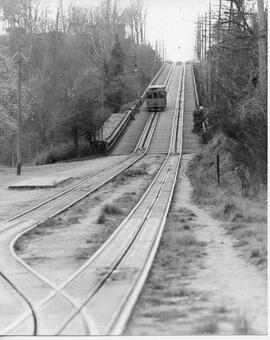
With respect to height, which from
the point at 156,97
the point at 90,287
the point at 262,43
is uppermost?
the point at 262,43

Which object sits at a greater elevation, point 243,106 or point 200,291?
point 243,106

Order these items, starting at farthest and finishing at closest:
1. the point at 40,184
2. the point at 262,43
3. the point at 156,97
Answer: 1. the point at 156,97
2. the point at 40,184
3. the point at 262,43

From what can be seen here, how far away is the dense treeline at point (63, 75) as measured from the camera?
154ft

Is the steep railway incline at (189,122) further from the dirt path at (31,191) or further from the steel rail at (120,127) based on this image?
the dirt path at (31,191)

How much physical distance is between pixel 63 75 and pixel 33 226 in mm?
67903

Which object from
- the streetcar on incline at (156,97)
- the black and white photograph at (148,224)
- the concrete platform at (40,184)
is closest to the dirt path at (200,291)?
the black and white photograph at (148,224)

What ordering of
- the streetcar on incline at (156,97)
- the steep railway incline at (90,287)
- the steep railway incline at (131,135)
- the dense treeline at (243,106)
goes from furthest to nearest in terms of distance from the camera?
1. the streetcar on incline at (156,97)
2. the steep railway incline at (131,135)
3. the dense treeline at (243,106)
4. the steep railway incline at (90,287)

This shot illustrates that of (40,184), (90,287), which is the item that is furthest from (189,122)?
(90,287)

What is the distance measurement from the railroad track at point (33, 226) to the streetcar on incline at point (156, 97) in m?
23.9

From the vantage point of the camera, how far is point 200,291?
8664 millimetres

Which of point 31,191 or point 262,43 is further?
point 31,191

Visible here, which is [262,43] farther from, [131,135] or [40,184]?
[131,135]

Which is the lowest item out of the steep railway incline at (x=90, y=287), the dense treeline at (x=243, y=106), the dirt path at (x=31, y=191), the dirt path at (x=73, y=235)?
the dirt path at (x=31, y=191)

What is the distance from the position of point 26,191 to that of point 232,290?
1933 centimetres
